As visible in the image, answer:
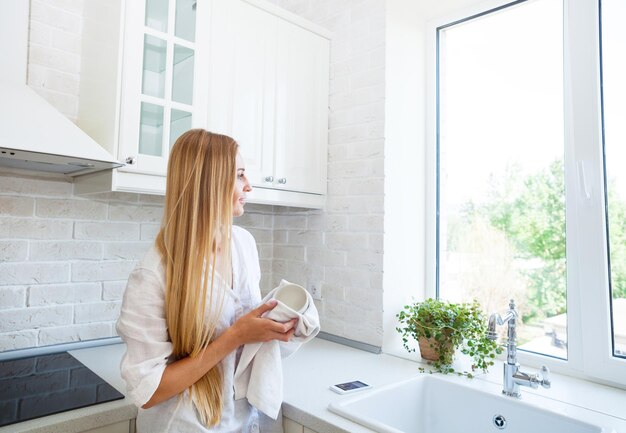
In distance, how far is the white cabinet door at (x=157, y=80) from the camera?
1.43 meters

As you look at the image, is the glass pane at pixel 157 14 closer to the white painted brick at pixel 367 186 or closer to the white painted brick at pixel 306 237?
the white painted brick at pixel 367 186

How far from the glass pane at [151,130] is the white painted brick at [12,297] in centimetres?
67

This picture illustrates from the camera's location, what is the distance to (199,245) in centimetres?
104

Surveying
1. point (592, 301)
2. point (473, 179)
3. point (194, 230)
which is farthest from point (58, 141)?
point (592, 301)

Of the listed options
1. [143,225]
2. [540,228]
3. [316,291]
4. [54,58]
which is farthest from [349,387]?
[54,58]

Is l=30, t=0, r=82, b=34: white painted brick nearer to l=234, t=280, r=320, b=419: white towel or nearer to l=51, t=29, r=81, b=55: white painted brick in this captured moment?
l=51, t=29, r=81, b=55: white painted brick

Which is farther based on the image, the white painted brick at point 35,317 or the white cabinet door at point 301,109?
the white cabinet door at point 301,109

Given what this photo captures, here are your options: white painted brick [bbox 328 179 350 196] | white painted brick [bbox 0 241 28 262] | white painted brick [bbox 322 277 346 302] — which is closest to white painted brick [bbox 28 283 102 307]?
white painted brick [bbox 0 241 28 262]

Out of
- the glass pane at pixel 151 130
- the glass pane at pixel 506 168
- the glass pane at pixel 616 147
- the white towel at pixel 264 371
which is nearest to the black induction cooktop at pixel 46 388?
the white towel at pixel 264 371

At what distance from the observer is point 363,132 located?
195cm

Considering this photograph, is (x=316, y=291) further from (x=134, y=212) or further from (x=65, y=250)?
(x=65, y=250)

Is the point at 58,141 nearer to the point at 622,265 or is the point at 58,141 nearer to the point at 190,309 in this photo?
the point at 190,309

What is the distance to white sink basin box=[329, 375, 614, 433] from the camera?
122 centimetres

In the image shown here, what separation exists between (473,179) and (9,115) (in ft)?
5.58
